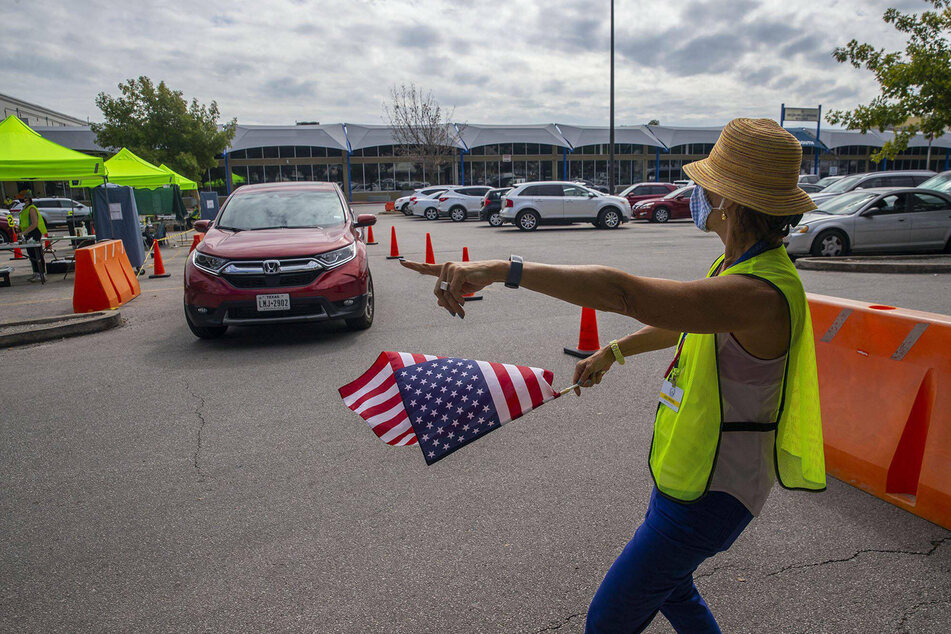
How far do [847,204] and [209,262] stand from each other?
13465 mm

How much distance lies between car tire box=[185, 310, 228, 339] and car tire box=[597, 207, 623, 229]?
17.8 metres

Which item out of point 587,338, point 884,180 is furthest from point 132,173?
point 884,180

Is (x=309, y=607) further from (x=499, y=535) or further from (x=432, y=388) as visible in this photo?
(x=432, y=388)

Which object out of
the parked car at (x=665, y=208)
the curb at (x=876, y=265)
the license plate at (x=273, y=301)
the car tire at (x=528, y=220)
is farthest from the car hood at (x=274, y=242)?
the parked car at (x=665, y=208)

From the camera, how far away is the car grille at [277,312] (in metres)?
6.88

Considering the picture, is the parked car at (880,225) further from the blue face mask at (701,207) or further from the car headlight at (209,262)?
the blue face mask at (701,207)

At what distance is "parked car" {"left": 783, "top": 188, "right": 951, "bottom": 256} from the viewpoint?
525 inches

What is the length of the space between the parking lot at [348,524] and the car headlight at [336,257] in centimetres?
151

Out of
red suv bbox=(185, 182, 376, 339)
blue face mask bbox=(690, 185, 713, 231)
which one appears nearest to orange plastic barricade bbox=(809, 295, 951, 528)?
blue face mask bbox=(690, 185, 713, 231)

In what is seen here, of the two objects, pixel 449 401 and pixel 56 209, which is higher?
pixel 56 209

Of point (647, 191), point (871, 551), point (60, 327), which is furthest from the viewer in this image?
point (647, 191)

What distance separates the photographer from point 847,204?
45.8ft

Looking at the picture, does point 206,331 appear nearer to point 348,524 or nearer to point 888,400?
point 348,524

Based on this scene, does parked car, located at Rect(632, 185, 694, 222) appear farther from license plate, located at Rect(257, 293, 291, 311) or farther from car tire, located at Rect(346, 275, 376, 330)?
license plate, located at Rect(257, 293, 291, 311)
